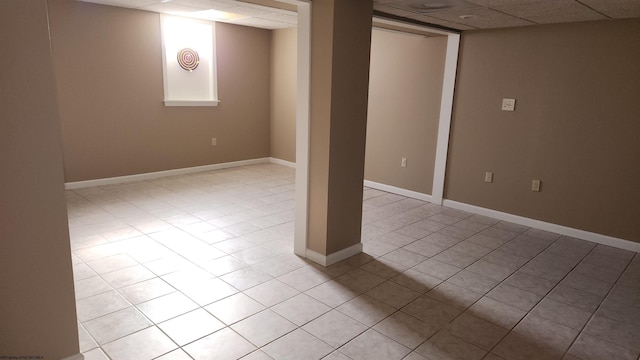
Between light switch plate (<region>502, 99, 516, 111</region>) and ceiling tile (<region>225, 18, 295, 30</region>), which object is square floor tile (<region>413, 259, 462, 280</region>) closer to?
light switch plate (<region>502, 99, 516, 111</region>)

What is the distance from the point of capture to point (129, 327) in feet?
7.70

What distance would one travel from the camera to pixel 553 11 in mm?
3350

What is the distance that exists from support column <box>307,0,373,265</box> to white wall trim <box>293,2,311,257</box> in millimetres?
34

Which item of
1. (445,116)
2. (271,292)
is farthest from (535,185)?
(271,292)

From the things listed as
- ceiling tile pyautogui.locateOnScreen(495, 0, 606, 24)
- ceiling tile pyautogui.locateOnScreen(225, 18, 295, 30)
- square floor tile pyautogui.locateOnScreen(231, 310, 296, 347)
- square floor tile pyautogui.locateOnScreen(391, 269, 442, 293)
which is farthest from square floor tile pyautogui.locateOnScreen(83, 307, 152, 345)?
ceiling tile pyautogui.locateOnScreen(225, 18, 295, 30)

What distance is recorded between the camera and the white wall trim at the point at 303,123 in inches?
118

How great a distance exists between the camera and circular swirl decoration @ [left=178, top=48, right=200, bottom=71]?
19.5ft

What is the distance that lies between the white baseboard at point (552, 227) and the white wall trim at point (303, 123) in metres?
2.42

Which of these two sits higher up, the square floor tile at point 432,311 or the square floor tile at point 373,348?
the square floor tile at point 432,311

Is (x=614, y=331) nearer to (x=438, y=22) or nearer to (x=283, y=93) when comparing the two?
(x=438, y=22)

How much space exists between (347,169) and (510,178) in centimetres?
227

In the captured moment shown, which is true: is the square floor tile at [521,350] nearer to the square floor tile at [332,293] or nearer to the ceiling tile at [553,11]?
the square floor tile at [332,293]

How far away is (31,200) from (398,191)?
175 inches

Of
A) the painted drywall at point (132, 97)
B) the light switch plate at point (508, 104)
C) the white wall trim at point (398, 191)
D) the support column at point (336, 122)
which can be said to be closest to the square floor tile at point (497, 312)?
the support column at point (336, 122)
